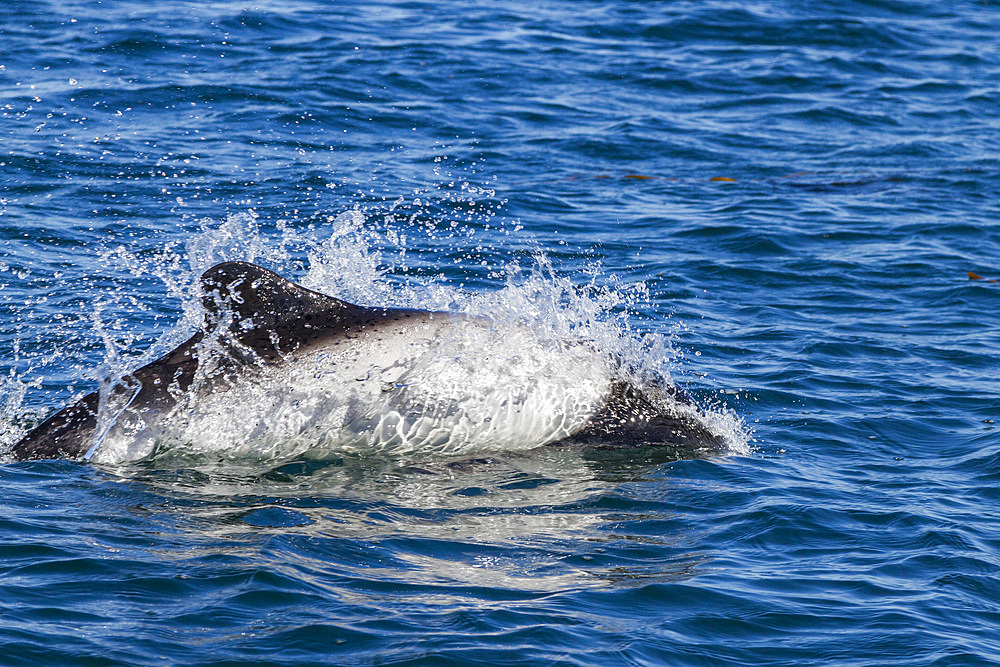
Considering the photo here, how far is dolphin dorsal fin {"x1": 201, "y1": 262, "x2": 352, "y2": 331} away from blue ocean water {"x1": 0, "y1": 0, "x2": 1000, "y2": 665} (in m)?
0.49

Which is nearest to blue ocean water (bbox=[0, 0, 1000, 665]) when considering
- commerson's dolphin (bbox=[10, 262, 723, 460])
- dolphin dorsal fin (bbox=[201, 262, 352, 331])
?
commerson's dolphin (bbox=[10, 262, 723, 460])

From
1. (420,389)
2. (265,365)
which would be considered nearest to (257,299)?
(265,365)

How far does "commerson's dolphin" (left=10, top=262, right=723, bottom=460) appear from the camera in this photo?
8.55 meters

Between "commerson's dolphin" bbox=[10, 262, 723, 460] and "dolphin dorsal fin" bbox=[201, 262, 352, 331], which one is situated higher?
"dolphin dorsal fin" bbox=[201, 262, 352, 331]

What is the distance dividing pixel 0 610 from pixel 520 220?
32.6 feet

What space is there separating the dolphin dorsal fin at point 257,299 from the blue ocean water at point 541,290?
0.49 metres

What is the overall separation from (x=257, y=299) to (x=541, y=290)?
2331 millimetres

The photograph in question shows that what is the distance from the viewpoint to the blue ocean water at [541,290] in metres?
6.75

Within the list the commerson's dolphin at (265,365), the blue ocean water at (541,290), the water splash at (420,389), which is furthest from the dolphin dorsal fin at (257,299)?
the blue ocean water at (541,290)

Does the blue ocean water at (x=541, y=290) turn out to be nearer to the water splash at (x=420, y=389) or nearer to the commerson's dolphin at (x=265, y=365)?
the water splash at (x=420, y=389)

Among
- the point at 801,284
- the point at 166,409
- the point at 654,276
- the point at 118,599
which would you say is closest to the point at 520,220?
the point at 654,276

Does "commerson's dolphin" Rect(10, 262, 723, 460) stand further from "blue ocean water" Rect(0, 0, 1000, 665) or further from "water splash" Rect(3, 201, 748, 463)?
"blue ocean water" Rect(0, 0, 1000, 665)

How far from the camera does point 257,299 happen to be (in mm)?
8617

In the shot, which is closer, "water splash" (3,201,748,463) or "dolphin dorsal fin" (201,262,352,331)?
"dolphin dorsal fin" (201,262,352,331)
